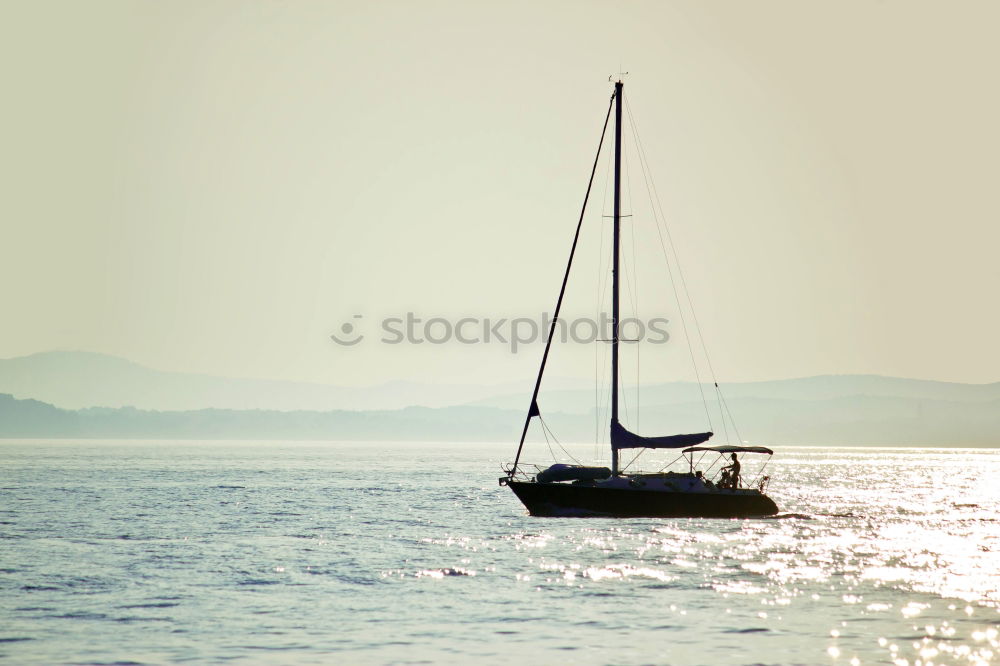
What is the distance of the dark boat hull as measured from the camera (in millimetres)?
55281

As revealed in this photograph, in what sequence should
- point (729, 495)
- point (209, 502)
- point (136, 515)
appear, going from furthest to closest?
point (209, 502)
point (136, 515)
point (729, 495)

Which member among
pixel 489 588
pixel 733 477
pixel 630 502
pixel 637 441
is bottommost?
pixel 489 588

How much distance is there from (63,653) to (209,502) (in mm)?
54809

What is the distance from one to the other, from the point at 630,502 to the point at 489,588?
63.9ft

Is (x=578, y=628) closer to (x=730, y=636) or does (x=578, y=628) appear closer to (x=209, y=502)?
(x=730, y=636)

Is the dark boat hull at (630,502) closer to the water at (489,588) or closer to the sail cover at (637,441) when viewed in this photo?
the water at (489,588)

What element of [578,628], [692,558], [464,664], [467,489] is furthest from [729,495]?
[467,489]

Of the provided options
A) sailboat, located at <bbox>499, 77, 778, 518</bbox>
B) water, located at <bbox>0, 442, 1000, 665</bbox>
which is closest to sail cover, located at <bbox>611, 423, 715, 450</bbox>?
sailboat, located at <bbox>499, 77, 778, 518</bbox>

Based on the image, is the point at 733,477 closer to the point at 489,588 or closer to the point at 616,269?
the point at 616,269

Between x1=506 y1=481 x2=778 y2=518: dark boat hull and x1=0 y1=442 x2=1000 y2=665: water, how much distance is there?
3.37ft

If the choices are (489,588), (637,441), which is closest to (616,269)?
(637,441)

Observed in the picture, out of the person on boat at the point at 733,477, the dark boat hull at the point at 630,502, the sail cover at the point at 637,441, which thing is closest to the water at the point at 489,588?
the dark boat hull at the point at 630,502

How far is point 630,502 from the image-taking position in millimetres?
55375

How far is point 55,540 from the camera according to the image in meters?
51.7
